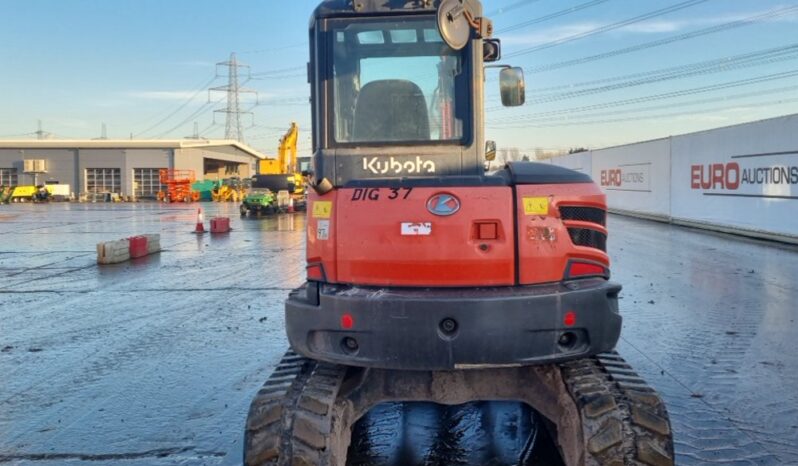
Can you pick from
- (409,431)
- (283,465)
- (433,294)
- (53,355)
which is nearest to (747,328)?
(409,431)

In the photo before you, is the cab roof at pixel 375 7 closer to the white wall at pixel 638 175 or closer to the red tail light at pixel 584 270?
the red tail light at pixel 584 270

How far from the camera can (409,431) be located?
5.41 metres

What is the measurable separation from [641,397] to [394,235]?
1.66 m

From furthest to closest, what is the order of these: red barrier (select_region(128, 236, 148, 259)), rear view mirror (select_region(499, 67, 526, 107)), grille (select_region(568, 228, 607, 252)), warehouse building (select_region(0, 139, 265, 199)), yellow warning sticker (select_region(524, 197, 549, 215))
Result: warehouse building (select_region(0, 139, 265, 199)), red barrier (select_region(128, 236, 148, 259)), rear view mirror (select_region(499, 67, 526, 107)), grille (select_region(568, 228, 607, 252)), yellow warning sticker (select_region(524, 197, 549, 215))

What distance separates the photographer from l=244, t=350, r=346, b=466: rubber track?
3.92 meters

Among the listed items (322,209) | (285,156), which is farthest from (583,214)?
(285,156)

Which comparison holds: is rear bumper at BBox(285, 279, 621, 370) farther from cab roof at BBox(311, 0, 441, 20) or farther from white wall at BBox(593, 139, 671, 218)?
white wall at BBox(593, 139, 671, 218)

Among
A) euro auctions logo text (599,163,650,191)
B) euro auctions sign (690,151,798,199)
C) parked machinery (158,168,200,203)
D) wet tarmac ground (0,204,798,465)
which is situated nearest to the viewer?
wet tarmac ground (0,204,798,465)

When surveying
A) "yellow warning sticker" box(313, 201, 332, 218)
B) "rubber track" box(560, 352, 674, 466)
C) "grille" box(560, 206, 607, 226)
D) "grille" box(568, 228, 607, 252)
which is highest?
"yellow warning sticker" box(313, 201, 332, 218)

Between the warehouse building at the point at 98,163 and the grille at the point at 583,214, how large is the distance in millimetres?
68883

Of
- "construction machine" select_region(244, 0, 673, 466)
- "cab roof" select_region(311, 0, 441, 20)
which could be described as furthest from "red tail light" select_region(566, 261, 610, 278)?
"cab roof" select_region(311, 0, 441, 20)

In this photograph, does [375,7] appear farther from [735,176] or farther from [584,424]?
[735,176]

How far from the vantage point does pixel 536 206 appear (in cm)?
406

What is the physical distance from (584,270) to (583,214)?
33 cm
